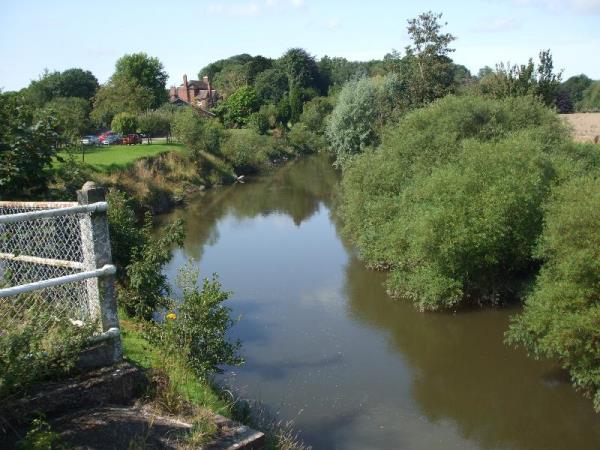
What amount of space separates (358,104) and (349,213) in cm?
1940

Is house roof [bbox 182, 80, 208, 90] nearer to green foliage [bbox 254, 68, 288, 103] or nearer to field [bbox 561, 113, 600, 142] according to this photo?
green foliage [bbox 254, 68, 288, 103]

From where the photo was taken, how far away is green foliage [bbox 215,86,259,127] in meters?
76.0

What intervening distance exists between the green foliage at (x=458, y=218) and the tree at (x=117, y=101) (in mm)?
39653

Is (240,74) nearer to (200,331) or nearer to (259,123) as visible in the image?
(259,123)

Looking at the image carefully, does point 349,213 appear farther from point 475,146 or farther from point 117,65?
point 117,65

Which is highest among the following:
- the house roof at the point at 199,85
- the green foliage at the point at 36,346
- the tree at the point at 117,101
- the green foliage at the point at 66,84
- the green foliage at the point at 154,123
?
the house roof at the point at 199,85

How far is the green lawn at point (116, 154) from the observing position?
34.3m

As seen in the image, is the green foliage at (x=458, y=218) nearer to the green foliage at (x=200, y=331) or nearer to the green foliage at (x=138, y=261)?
the green foliage at (x=138, y=261)

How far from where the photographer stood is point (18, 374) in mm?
5227

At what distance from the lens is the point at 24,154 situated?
961 cm

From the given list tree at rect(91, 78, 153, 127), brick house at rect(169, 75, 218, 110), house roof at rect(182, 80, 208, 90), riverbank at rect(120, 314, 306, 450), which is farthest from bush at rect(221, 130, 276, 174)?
house roof at rect(182, 80, 208, 90)

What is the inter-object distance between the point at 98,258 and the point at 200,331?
3.27m

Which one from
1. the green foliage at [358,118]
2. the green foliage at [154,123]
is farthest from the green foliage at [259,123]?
the green foliage at [358,118]

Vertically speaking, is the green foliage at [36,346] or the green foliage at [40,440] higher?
the green foliage at [36,346]
